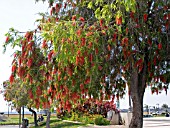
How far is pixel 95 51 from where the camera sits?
309 inches

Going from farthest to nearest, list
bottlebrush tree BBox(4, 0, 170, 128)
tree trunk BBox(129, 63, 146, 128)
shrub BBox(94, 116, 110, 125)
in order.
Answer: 1. shrub BBox(94, 116, 110, 125)
2. tree trunk BBox(129, 63, 146, 128)
3. bottlebrush tree BBox(4, 0, 170, 128)

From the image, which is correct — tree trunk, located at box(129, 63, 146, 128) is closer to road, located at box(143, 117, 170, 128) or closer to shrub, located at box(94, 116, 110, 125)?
road, located at box(143, 117, 170, 128)

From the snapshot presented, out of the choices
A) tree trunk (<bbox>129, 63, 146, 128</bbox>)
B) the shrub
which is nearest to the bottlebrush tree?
tree trunk (<bbox>129, 63, 146, 128</bbox>)

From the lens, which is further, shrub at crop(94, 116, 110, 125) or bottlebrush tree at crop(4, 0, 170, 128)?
shrub at crop(94, 116, 110, 125)

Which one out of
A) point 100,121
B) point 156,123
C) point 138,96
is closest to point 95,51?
point 138,96

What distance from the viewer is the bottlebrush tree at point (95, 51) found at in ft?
25.4

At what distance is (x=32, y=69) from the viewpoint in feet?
30.1

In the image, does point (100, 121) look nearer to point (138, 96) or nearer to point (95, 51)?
point (138, 96)

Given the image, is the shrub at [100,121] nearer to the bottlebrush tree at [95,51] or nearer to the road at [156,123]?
the road at [156,123]

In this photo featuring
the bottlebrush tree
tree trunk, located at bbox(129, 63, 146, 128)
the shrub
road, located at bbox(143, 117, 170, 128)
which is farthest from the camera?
the shrub

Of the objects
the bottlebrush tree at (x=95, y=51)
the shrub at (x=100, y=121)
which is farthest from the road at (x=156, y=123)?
the bottlebrush tree at (x=95, y=51)

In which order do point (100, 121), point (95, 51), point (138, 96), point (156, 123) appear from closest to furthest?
point (95, 51), point (138, 96), point (100, 121), point (156, 123)

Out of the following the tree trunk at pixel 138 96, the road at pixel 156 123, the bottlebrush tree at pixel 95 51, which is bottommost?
the road at pixel 156 123

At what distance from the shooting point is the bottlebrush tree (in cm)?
773
